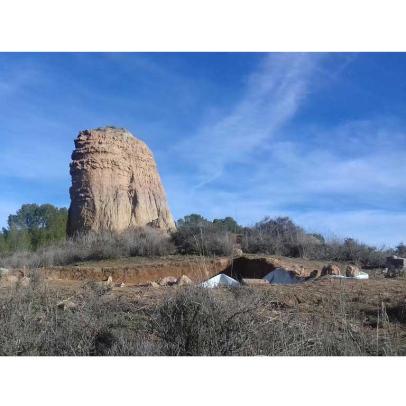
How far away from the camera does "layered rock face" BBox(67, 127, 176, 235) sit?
2791cm

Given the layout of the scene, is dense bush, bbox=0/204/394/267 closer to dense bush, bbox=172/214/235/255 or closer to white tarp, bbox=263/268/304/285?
dense bush, bbox=172/214/235/255

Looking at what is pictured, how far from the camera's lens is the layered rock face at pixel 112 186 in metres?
27.9

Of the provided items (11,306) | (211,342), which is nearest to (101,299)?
(11,306)

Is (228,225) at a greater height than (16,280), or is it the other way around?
(228,225)

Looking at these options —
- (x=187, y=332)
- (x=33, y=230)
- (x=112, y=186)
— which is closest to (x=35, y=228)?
(x=33, y=230)

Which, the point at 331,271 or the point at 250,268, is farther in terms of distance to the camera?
the point at 250,268

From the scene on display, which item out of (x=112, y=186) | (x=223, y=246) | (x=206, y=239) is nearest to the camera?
(x=223, y=246)

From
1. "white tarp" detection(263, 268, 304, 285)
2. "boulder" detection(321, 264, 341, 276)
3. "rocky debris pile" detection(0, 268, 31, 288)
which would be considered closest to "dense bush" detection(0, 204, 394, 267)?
"white tarp" detection(263, 268, 304, 285)

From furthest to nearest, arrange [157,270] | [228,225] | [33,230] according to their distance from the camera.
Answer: [33,230]
[228,225]
[157,270]

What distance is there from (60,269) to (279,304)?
11541 mm

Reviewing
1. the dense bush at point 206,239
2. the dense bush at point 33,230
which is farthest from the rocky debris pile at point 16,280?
the dense bush at point 33,230

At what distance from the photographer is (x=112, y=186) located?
29016 millimetres

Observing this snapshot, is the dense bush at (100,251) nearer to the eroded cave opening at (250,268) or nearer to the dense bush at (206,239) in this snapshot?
the dense bush at (206,239)

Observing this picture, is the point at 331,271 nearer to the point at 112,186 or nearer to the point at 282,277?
the point at 282,277
